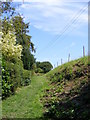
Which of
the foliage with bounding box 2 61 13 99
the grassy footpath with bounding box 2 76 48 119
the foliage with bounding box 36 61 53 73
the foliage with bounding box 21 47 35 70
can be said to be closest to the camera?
the grassy footpath with bounding box 2 76 48 119

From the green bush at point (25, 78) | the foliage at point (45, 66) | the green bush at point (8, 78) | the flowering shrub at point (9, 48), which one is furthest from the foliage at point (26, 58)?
the foliage at point (45, 66)

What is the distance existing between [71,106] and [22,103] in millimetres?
2136

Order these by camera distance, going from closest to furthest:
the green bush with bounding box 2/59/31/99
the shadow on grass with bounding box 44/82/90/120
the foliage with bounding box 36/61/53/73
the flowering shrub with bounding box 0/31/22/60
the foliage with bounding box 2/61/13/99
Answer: the shadow on grass with bounding box 44/82/90/120 < the foliage with bounding box 2/61/13/99 < the green bush with bounding box 2/59/31/99 < the flowering shrub with bounding box 0/31/22/60 < the foliage with bounding box 36/61/53/73

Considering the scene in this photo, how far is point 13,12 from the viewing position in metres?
7.17

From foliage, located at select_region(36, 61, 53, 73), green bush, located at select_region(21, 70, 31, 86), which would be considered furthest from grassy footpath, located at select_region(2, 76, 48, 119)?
foliage, located at select_region(36, 61, 53, 73)

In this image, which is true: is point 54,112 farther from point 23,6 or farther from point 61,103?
point 23,6

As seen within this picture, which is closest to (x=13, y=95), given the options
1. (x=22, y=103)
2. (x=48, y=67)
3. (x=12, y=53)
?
(x=22, y=103)

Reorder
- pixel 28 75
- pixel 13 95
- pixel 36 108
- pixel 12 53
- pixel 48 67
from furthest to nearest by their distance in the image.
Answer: pixel 48 67 < pixel 28 75 < pixel 12 53 < pixel 13 95 < pixel 36 108

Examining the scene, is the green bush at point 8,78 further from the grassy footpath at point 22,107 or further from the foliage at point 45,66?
the foliage at point 45,66

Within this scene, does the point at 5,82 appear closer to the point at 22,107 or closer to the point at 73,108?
the point at 22,107

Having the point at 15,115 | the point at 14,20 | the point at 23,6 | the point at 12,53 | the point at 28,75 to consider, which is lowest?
the point at 15,115

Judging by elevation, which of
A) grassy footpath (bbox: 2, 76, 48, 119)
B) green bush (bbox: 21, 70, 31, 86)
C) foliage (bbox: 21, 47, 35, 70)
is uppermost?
foliage (bbox: 21, 47, 35, 70)

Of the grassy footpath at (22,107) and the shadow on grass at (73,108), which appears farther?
the grassy footpath at (22,107)

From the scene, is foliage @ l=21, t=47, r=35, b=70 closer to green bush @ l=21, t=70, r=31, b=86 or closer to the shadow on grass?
green bush @ l=21, t=70, r=31, b=86
